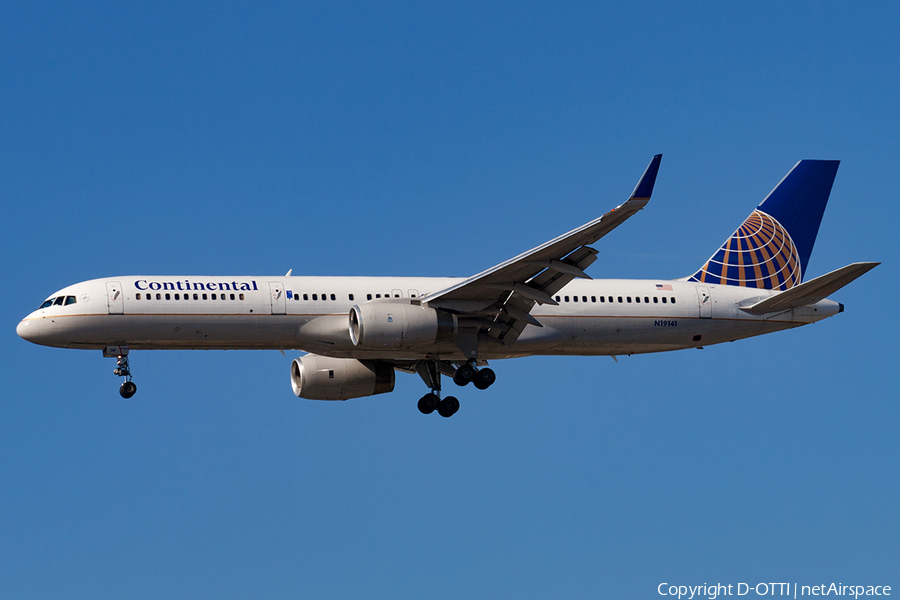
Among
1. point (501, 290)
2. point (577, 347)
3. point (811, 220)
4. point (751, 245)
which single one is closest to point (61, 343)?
point (501, 290)

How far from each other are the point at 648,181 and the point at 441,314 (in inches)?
Result: 379

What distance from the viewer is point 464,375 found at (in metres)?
40.4

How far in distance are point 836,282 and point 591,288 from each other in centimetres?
781

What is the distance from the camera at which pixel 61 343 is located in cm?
3756

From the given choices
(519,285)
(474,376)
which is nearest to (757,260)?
(519,285)

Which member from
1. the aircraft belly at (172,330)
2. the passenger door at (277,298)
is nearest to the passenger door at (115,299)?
the aircraft belly at (172,330)

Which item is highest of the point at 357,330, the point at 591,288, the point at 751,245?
the point at 751,245

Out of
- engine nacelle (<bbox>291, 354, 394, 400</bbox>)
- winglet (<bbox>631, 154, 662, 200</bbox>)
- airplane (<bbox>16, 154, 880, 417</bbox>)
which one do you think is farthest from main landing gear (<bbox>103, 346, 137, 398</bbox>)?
winglet (<bbox>631, 154, 662, 200</bbox>)

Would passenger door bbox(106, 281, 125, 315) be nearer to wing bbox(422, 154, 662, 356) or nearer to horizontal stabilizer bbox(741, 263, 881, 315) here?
wing bbox(422, 154, 662, 356)

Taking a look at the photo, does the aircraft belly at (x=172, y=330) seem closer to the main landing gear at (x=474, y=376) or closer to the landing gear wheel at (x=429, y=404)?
the main landing gear at (x=474, y=376)

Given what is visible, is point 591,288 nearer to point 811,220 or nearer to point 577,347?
point 577,347

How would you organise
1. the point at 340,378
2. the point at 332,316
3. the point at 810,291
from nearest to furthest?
the point at 332,316 → the point at 810,291 → the point at 340,378

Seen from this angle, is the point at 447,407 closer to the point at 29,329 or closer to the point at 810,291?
the point at 810,291

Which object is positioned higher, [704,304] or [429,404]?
[704,304]
